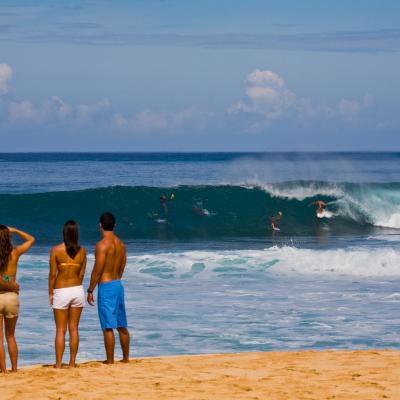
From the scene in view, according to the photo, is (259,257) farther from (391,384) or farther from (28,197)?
(28,197)

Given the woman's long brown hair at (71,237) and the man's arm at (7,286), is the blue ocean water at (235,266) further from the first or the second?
the woman's long brown hair at (71,237)

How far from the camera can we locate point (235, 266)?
1909 cm

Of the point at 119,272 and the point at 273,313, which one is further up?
the point at 119,272

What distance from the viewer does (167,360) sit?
31.5 ft

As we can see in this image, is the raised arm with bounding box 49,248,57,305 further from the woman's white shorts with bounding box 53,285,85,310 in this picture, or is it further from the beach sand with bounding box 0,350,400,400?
the beach sand with bounding box 0,350,400,400

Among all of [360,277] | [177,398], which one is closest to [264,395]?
[177,398]

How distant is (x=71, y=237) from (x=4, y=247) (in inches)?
24.7


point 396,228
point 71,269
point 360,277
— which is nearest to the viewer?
point 71,269

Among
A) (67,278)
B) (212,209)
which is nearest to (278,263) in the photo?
(67,278)

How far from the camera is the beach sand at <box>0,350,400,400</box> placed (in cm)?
777

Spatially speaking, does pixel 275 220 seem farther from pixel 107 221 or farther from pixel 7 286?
pixel 7 286

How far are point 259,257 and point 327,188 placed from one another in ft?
59.3

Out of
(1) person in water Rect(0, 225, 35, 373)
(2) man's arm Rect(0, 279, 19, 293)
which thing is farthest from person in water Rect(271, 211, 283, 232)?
(2) man's arm Rect(0, 279, 19, 293)

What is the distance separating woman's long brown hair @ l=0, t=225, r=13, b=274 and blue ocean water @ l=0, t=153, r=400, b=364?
2.36m
